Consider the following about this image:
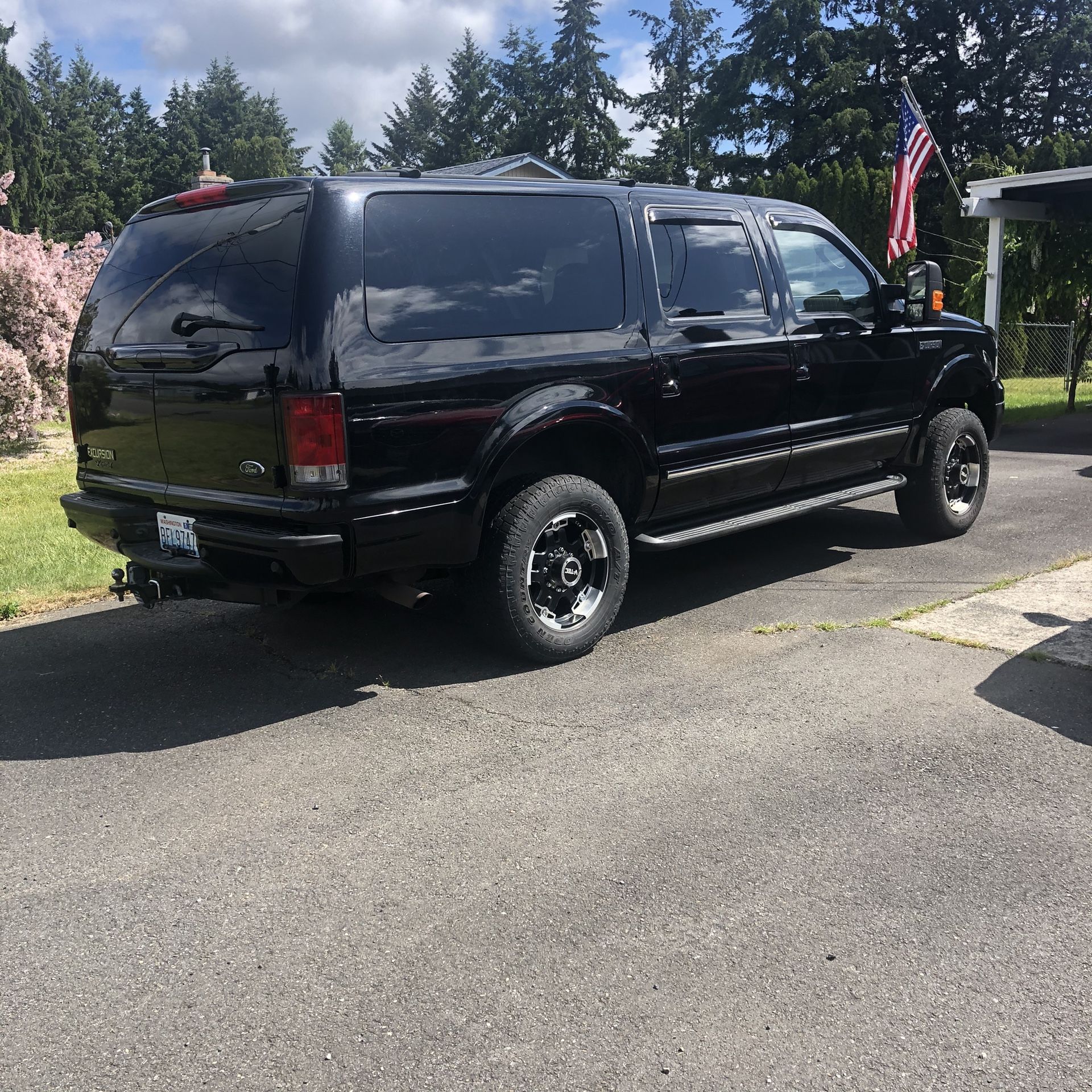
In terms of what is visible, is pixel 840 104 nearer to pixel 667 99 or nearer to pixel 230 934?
pixel 667 99

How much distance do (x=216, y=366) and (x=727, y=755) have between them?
97.0 inches

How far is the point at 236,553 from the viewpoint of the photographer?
169 inches

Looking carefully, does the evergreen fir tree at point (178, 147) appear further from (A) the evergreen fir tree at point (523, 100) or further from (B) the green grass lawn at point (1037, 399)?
(B) the green grass lawn at point (1037, 399)

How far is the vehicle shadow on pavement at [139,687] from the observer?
431 cm

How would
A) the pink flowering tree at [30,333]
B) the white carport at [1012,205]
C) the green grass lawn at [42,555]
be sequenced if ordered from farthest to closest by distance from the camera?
the white carport at [1012,205]
the pink flowering tree at [30,333]
the green grass lawn at [42,555]

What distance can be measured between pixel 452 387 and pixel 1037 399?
52.4 feet

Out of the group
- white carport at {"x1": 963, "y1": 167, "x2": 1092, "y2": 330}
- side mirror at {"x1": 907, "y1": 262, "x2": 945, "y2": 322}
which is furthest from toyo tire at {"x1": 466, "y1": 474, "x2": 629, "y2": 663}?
white carport at {"x1": 963, "y1": 167, "x2": 1092, "y2": 330}

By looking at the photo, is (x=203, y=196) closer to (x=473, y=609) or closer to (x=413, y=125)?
(x=473, y=609)

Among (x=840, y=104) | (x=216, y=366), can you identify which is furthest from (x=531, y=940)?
(x=840, y=104)

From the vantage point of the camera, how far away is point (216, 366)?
14.1 ft

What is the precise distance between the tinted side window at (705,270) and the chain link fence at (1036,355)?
16.9 meters

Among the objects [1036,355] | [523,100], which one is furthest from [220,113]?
[1036,355]

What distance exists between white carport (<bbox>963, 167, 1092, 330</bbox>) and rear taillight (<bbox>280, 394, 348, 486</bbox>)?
13.0 meters

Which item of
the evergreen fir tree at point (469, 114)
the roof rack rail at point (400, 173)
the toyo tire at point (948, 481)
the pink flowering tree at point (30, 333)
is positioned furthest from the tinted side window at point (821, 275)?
the evergreen fir tree at point (469, 114)
